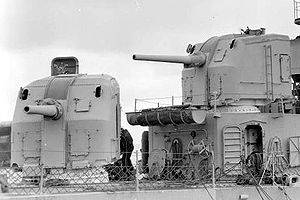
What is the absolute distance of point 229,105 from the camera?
18.1m

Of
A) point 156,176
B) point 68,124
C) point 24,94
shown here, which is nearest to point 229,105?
point 156,176

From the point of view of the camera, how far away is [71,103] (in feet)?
53.8

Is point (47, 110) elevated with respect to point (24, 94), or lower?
lower

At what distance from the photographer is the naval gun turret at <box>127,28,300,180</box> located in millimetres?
17266

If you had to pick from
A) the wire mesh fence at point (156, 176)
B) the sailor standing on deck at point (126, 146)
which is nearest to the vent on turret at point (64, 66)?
the sailor standing on deck at point (126, 146)

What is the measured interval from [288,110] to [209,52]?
289 cm

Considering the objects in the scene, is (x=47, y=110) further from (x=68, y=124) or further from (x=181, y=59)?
(x=181, y=59)

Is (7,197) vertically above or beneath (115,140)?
beneath

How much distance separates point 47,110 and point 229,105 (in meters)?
5.35

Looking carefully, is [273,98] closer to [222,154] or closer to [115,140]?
[222,154]

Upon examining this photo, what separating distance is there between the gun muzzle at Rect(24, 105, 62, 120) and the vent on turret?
2601 mm

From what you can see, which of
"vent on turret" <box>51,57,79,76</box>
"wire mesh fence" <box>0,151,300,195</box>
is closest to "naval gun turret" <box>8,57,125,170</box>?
"wire mesh fence" <box>0,151,300,195</box>

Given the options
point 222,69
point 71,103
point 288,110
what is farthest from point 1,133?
point 288,110

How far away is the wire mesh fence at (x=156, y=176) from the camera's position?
14211 mm
